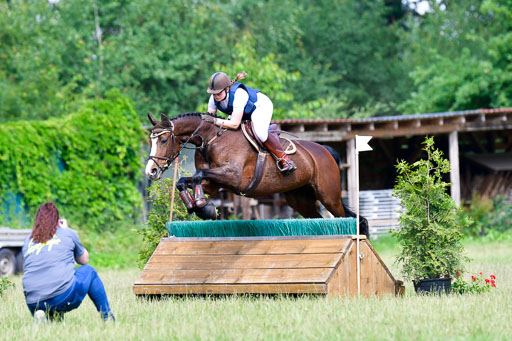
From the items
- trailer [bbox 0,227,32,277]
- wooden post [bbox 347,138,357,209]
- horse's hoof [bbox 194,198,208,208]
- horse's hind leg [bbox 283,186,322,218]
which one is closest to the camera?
horse's hoof [bbox 194,198,208,208]

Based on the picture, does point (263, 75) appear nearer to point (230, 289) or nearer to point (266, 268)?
point (266, 268)

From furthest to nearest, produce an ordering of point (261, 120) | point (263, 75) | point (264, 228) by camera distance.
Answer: point (263, 75)
point (264, 228)
point (261, 120)

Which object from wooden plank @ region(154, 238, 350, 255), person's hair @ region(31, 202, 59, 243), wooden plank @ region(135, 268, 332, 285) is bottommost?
wooden plank @ region(135, 268, 332, 285)

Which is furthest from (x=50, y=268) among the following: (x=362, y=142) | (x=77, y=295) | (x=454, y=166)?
(x=454, y=166)

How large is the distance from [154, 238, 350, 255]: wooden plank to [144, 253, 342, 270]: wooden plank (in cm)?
7

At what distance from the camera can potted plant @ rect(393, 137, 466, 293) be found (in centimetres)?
786

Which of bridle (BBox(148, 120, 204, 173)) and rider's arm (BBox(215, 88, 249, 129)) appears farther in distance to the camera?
rider's arm (BBox(215, 88, 249, 129))

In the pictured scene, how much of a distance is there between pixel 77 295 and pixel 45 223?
64cm

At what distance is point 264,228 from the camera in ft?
26.4

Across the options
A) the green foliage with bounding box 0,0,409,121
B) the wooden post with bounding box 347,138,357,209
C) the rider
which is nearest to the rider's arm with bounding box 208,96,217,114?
the rider

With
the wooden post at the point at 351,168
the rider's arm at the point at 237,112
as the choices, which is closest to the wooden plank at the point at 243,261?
the rider's arm at the point at 237,112

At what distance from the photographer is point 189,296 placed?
7785mm

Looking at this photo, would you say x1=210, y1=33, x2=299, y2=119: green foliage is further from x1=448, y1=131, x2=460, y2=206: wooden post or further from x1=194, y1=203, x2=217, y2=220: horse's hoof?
x1=194, y1=203, x2=217, y2=220: horse's hoof

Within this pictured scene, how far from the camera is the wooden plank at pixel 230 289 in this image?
6.98 metres
